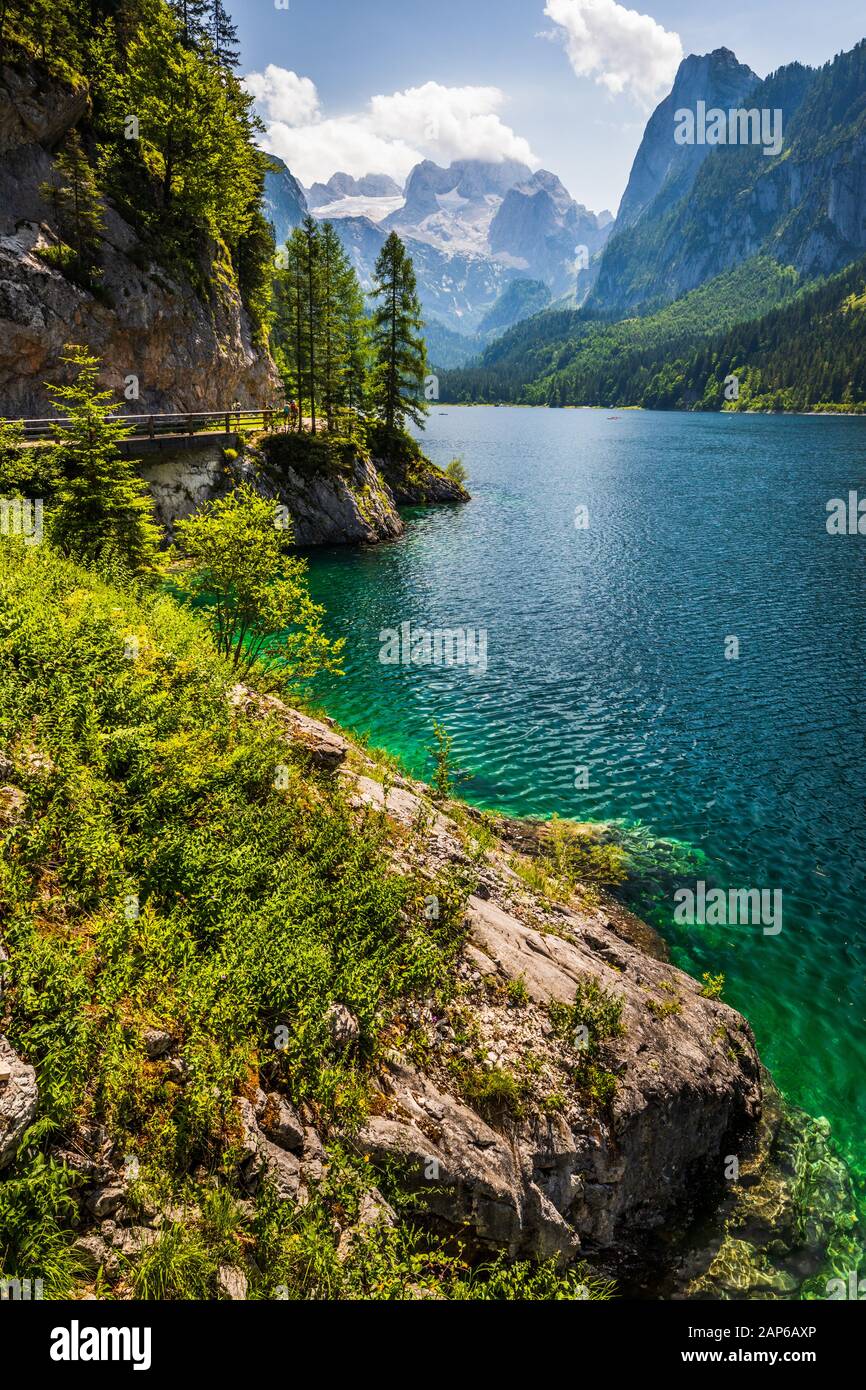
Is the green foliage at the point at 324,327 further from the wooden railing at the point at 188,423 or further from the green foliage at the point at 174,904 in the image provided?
the green foliage at the point at 174,904

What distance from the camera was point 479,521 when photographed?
65375 mm

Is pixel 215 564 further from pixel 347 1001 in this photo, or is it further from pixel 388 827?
pixel 347 1001

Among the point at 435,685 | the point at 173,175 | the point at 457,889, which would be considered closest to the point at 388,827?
the point at 457,889

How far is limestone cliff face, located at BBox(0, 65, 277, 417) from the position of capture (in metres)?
38.1

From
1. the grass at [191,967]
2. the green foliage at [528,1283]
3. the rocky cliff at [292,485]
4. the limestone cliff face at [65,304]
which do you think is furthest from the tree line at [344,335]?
the green foliage at [528,1283]

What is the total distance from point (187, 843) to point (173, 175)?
2381 inches

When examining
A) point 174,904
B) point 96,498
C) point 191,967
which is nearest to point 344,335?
point 96,498

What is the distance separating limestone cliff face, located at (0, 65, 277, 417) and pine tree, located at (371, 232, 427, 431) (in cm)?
1715

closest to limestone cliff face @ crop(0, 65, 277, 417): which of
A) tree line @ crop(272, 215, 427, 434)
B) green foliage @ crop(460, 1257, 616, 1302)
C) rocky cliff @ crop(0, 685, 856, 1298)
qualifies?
tree line @ crop(272, 215, 427, 434)
